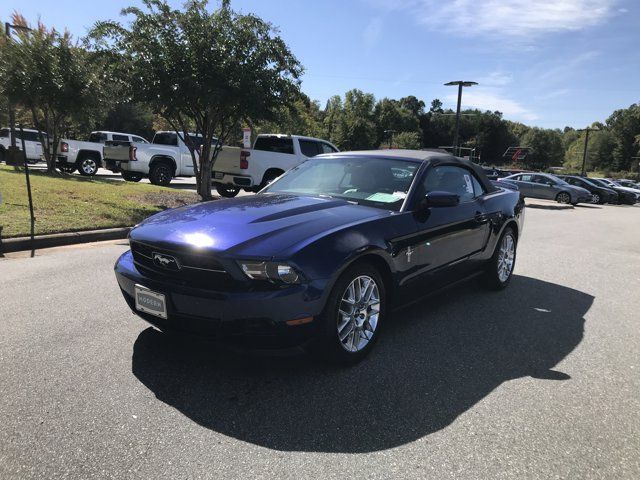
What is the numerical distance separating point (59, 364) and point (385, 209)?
104 inches

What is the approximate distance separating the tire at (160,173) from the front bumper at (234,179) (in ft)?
11.5

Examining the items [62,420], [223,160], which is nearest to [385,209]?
[62,420]

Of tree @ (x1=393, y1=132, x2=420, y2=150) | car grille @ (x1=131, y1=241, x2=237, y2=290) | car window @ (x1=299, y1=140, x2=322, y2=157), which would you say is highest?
tree @ (x1=393, y1=132, x2=420, y2=150)

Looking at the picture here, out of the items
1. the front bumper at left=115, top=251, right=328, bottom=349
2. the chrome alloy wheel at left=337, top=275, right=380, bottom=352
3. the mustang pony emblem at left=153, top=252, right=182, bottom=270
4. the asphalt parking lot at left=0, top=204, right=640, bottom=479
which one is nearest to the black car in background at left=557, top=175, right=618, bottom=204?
the asphalt parking lot at left=0, top=204, right=640, bottom=479

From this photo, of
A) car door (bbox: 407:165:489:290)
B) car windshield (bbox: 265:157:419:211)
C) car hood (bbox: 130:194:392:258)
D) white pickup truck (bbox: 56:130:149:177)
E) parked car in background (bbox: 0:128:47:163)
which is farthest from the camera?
parked car in background (bbox: 0:128:47:163)

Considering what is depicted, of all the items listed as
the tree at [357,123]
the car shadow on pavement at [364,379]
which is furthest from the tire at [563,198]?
the tree at [357,123]

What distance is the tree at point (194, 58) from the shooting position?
10906 mm

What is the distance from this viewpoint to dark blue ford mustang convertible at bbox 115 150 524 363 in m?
3.04

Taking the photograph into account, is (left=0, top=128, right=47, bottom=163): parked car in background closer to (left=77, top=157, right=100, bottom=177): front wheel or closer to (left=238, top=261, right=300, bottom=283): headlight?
(left=77, top=157, right=100, bottom=177): front wheel

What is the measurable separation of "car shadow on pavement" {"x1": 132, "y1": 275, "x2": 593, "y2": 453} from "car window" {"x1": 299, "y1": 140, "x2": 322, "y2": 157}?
10901 millimetres

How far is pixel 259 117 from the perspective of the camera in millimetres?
12359

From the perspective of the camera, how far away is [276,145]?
15.0 m

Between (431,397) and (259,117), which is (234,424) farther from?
(259,117)

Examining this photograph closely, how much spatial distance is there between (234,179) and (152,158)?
4386 mm
